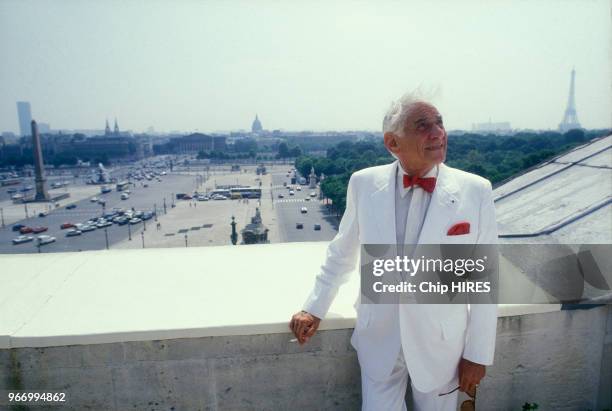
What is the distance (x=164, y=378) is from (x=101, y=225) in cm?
3476

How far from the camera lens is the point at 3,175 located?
210 feet

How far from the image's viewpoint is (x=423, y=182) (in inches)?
49.7

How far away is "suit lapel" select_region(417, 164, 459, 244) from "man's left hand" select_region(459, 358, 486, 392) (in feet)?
1.26

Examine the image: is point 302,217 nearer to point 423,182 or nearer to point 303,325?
point 303,325

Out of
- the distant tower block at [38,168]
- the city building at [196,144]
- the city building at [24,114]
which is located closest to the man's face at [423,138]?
the distant tower block at [38,168]

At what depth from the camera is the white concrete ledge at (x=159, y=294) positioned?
4.60 feet

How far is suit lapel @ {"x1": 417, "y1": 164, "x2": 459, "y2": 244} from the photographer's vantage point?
4.06ft

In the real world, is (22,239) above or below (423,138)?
below

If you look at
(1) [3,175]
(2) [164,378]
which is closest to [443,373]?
(2) [164,378]

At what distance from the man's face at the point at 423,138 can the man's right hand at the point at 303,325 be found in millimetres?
585

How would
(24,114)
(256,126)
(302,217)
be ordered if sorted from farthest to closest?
1. (256,126)
2. (24,114)
3. (302,217)

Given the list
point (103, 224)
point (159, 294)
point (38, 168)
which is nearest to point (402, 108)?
point (159, 294)

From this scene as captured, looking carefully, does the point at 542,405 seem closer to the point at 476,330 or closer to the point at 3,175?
the point at 476,330

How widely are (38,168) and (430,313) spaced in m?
49.0
